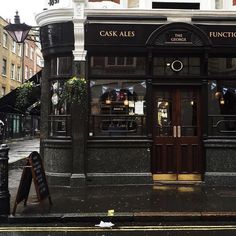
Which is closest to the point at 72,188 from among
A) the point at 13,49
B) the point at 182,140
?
the point at 182,140

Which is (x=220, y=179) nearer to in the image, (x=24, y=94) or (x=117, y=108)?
(x=117, y=108)

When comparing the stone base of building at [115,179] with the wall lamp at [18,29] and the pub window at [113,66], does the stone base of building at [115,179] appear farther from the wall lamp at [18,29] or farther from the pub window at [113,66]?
the wall lamp at [18,29]

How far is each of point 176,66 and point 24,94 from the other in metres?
4.36

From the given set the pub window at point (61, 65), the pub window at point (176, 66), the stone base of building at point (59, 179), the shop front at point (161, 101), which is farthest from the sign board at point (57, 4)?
the stone base of building at point (59, 179)

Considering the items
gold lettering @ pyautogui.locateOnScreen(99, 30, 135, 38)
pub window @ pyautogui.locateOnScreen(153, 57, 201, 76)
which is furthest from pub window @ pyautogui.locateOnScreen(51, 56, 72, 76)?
pub window @ pyautogui.locateOnScreen(153, 57, 201, 76)

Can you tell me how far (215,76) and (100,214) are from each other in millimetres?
5602

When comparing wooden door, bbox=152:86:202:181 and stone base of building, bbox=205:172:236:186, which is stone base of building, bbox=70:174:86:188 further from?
stone base of building, bbox=205:172:236:186

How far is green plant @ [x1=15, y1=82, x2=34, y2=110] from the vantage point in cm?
1330

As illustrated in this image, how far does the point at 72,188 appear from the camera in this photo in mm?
11859

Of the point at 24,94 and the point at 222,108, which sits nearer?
the point at 222,108

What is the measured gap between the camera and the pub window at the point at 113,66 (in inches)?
493

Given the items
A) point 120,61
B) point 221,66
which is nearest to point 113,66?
point 120,61

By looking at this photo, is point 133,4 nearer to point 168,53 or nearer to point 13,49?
point 168,53

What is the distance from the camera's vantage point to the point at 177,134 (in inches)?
496
